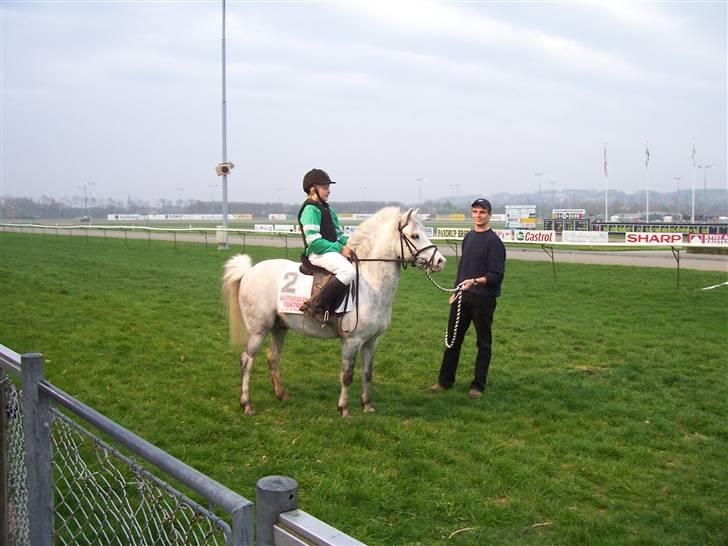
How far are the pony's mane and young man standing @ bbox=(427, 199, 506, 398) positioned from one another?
3.49 feet

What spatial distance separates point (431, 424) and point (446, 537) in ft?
7.32

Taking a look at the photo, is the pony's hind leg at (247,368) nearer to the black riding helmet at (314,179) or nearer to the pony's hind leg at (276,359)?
the pony's hind leg at (276,359)

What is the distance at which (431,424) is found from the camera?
6.38m

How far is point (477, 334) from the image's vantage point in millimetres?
7582

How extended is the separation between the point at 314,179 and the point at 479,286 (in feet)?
7.71

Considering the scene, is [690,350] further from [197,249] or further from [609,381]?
[197,249]

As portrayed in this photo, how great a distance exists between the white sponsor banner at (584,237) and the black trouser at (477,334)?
2316 cm

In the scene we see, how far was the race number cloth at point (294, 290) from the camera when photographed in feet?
21.7

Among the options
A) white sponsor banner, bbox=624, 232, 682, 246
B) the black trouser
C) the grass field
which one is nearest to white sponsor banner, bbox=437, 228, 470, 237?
white sponsor banner, bbox=624, 232, 682, 246

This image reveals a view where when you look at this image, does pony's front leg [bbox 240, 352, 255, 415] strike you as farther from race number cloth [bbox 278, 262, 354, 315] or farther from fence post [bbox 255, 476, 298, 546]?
fence post [bbox 255, 476, 298, 546]

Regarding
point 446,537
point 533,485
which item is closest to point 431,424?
point 533,485

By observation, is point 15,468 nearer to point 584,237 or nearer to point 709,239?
point 709,239

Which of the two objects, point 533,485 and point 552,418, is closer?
point 533,485

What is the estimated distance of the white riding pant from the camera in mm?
6332
